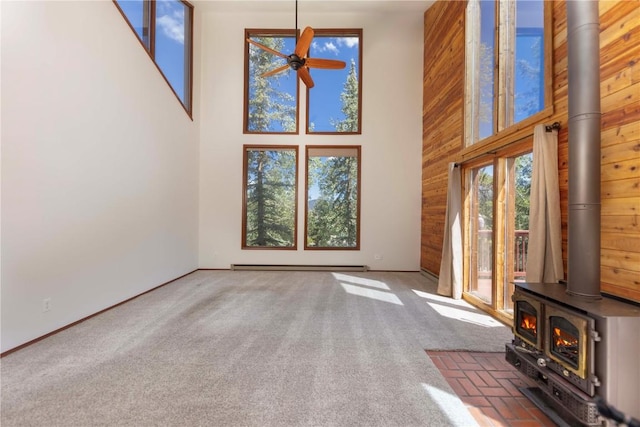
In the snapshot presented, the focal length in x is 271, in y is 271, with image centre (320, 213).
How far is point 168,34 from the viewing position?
4992mm

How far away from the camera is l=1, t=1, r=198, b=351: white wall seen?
7.80 ft

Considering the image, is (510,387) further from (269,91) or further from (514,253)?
(269,91)

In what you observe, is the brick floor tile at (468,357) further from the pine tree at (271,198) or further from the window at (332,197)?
the pine tree at (271,198)

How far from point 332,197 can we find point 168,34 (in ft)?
14.5

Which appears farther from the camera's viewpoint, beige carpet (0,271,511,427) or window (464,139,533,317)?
window (464,139,533,317)

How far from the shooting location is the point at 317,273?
5.77 metres

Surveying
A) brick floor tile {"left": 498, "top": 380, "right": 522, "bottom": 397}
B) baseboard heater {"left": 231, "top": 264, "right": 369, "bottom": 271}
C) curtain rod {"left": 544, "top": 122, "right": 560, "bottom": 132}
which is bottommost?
brick floor tile {"left": 498, "top": 380, "right": 522, "bottom": 397}

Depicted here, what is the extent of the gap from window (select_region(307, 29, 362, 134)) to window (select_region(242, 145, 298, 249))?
994 mm

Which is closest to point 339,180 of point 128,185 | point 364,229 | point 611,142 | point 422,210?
point 364,229

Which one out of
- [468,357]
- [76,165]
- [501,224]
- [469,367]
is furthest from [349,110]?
[469,367]

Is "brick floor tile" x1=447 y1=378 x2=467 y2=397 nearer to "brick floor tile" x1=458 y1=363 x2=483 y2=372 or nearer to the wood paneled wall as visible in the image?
"brick floor tile" x1=458 y1=363 x2=483 y2=372

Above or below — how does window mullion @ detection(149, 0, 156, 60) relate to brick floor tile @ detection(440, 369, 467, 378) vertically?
above

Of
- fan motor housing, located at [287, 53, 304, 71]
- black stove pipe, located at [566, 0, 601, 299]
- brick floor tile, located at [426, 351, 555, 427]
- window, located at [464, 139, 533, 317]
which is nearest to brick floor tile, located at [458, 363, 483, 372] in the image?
brick floor tile, located at [426, 351, 555, 427]

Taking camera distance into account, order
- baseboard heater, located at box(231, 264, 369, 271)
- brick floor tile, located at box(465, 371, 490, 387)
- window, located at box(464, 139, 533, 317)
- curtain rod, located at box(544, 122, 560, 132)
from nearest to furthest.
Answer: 1. brick floor tile, located at box(465, 371, 490, 387)
2. curtain rod, located at box(544, 122, 560, 132)
3. window, located at box(464, 139, 533, 317)
4. baseboard heater, located at box(231, 264, 369, 271)
